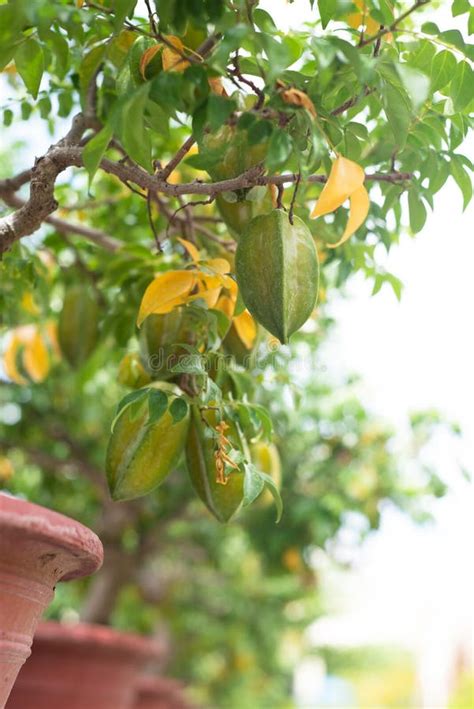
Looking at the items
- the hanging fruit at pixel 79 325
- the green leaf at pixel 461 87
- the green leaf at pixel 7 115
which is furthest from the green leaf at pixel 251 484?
the hanging fruit at pixel 79 325

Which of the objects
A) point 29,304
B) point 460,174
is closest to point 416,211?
point 460,174

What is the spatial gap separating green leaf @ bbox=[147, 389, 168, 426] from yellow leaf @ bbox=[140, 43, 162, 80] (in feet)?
1.14

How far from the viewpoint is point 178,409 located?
3.11 ft

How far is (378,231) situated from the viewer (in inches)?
48.8

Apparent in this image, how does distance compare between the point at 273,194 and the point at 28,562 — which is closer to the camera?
the point at 28,562

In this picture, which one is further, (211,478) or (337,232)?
(337,232)

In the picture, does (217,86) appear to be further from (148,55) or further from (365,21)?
(365,21)

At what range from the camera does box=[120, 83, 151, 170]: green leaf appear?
0.79m

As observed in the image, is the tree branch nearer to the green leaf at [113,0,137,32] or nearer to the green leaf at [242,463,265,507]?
the green leaf at [113,0,137,32]

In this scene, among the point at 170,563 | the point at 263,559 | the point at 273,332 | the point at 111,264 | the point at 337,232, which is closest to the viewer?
the point at 273,332

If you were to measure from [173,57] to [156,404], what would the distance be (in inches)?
14.5

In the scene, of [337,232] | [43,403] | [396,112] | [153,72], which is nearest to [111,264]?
[337,232]

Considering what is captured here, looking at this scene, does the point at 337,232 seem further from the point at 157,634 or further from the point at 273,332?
the point at 157,634

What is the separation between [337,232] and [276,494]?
403 millimetres
